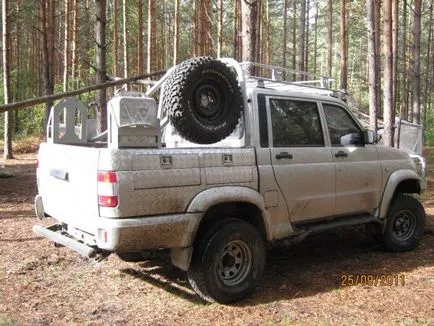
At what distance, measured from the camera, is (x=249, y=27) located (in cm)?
902

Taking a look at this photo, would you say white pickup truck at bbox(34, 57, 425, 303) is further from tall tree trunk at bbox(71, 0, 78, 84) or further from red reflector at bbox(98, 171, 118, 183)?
tall tree trunk at bbox(71, 0, 78, 84)

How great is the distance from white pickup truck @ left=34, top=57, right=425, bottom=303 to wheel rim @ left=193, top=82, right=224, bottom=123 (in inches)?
0.4

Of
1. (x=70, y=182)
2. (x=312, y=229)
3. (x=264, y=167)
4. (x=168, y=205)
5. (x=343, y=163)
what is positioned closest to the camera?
(x=168, y=205)

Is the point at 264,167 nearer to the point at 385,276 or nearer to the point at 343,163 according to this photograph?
the point at 343,163

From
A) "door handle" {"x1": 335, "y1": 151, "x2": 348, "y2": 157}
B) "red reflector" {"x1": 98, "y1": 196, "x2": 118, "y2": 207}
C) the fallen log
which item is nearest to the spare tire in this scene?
"red reflector" {"x1": 98, "y1": 196, "x2": 118, "y2": 207}

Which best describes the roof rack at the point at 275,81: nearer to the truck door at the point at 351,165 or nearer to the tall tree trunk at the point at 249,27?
the truck door at the point at 351,165

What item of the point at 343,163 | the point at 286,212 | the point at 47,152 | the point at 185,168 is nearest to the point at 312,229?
the point at 286,212

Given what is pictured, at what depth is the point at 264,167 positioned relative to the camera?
5102 mm

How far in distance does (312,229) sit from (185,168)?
6.19 ft

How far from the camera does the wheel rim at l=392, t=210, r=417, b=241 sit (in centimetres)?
688

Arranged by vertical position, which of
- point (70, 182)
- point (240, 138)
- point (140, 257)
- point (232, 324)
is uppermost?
point (240, 138)

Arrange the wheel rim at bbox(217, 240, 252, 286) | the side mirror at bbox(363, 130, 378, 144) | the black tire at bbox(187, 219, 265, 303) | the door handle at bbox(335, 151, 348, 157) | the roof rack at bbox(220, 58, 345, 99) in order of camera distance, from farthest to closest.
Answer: the side mirror at bbox(363, 130, 378, 144) < the door handle at bbox(335, 151, 348, 157) < the roof rack at bbox(220, 58, 345, 99) < the wheel rim at bbox(217, 240, 252, 286) < the black tire at bbox(187, 219, 265, 303)

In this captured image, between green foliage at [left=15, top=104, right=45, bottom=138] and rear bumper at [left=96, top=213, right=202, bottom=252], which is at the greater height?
green foliage at [left=15, top=104, right=45, bottom=138]

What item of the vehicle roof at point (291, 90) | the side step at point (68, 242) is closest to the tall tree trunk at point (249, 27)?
the vehicle roof at point (291, 90)
